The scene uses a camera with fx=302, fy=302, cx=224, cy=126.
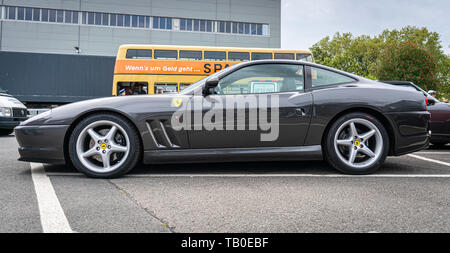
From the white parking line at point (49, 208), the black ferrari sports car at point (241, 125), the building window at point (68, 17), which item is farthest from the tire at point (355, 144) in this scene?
the building window at point (68, 17)

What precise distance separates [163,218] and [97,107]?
5.38 feet

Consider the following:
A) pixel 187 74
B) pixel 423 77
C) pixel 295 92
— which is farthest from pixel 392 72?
pixel 295 92

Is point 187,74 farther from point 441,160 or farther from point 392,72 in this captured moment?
point 392,72

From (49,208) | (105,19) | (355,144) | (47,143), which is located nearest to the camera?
(49,208)

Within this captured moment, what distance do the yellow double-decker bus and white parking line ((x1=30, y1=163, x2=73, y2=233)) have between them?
8.68m

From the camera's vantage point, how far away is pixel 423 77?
970 inches

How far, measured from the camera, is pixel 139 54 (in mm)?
11641

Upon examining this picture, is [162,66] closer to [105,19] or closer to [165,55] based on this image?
[165,55]

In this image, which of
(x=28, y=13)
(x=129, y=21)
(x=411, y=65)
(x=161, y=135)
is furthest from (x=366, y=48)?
(x=161, y=135)

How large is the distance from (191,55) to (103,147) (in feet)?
30.5

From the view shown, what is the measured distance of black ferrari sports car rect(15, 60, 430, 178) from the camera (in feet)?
9.87

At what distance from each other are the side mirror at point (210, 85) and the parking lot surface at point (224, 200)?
0.88 metres

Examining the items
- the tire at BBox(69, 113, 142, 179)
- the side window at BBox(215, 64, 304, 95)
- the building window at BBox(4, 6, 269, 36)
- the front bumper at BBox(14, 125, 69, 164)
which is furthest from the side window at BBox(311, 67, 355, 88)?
the building window at BBox(4, 6, 269, 36)

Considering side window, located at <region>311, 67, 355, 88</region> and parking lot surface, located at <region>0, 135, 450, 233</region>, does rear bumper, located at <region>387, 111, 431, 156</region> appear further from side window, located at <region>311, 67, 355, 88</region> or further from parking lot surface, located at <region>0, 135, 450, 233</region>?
side window, located at <region>311, 67, 355, 88</region>
